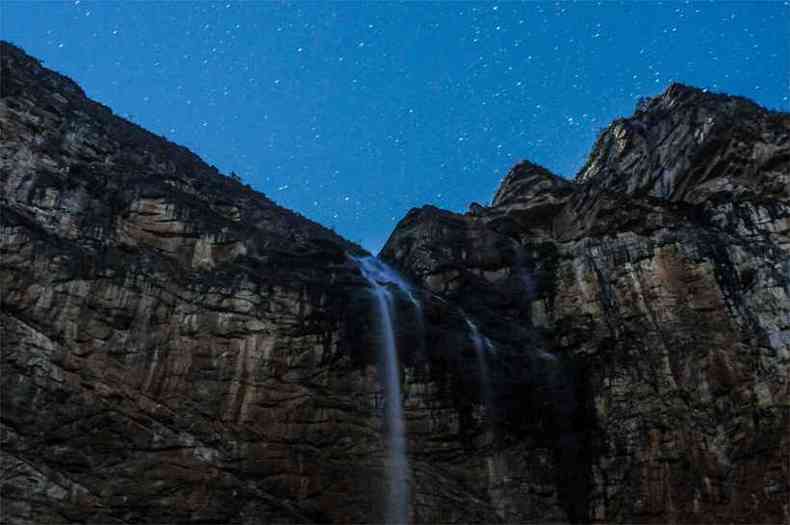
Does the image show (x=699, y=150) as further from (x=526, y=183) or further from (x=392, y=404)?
(x=392, y=404)

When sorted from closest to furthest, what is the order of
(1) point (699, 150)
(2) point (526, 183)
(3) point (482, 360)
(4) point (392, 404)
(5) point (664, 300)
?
(4) point (392, 404)
(3) point (482, 360)
(5) point (664, 300)
(1) point (699, 150)
(2) point (526, 183)

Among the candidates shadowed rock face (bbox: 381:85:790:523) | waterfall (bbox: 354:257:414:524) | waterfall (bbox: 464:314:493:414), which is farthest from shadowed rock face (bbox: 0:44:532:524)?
shadowed rock face (bbox: 381:85:790:523)

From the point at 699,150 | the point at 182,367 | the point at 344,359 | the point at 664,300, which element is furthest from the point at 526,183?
the point at 182,367

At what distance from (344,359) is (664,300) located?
11360 mm

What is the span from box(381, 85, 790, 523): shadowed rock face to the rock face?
0.28 ft

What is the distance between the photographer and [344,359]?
2247 cm

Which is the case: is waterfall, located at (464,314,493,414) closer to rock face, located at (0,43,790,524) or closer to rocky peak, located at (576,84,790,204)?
rock face, located at (0,43,790,524)

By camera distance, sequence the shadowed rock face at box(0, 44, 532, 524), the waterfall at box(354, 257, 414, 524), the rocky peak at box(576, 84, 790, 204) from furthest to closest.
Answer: the rocky peak at box(576, 84, 790, 204) → the waterfall at box(354, 257, 414, 524) → the shadowed rock face at box(0, 44, 532, 524)

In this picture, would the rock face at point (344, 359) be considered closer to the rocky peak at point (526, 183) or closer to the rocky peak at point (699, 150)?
the rocky peak at point (699, 150)

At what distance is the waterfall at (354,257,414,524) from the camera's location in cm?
1981

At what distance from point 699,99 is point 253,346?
80.5ft

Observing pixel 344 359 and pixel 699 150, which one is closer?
pixel 344 359

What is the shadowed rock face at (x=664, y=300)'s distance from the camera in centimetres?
2088

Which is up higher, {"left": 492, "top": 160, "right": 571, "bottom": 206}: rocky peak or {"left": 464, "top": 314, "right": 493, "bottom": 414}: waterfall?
{"left": 492, "top": 160, "right": 571, "bottom": 206}: rocky peak
